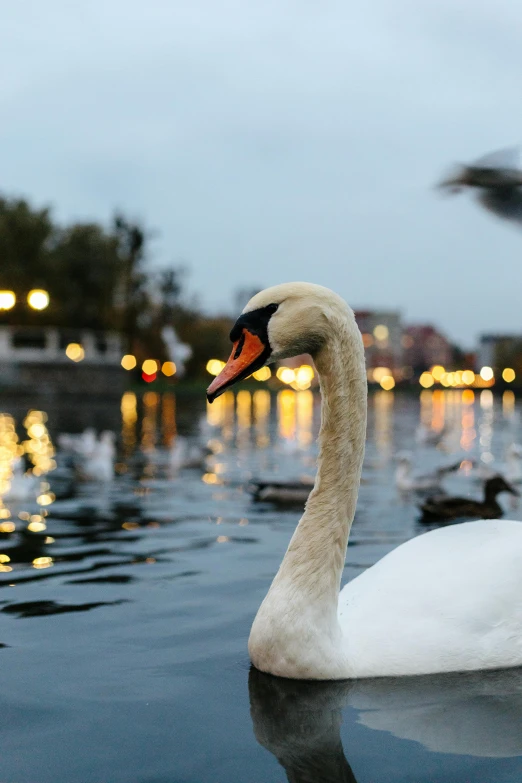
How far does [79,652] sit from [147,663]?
38 centimetres

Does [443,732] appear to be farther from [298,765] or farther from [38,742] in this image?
[38,742]

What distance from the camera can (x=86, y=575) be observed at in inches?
253

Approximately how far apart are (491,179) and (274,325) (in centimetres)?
157

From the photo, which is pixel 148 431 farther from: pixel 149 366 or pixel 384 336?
pixel 384 336

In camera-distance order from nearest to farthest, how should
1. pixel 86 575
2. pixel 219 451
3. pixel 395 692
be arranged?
pixel 395 692, pixel 86 575, pixel 219 451

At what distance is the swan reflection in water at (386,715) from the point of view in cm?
344

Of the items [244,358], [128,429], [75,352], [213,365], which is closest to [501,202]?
[244,358]

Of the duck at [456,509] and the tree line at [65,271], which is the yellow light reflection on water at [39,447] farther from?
the tree line at [65,271]

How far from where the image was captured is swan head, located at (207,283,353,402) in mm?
3850

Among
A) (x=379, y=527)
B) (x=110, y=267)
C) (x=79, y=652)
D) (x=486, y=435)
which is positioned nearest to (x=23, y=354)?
(x=110, y=267)

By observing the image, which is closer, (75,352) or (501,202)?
(501,202)

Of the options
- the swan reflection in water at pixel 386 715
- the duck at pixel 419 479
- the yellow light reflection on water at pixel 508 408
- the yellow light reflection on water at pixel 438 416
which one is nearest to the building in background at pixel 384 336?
the yellow light reflection on water at pixel 508 408

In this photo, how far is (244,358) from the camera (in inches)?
152

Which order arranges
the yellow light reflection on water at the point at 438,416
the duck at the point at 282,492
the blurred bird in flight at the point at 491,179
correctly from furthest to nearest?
1. the yellow light reflection on water at the point at 438,416
2. the duck at the point at 282,492
3. the blurred bird in flight at the point at 491,179
